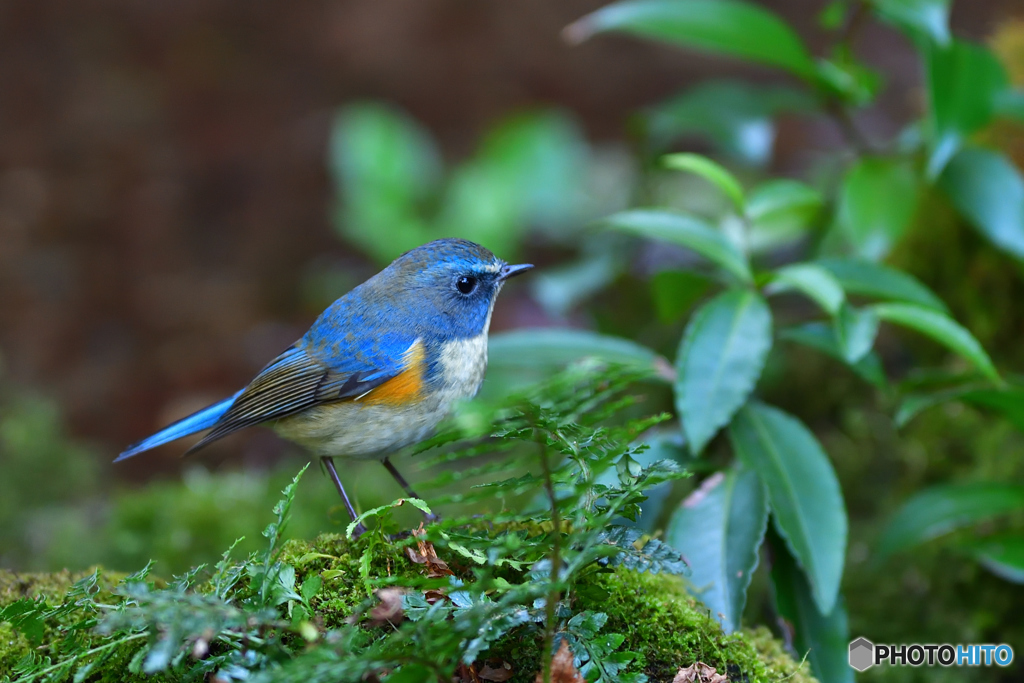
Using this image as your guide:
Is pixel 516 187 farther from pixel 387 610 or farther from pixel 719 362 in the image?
pixel 387 610

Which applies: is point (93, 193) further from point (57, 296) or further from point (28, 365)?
point (28, 365)

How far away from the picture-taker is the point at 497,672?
2129 mm

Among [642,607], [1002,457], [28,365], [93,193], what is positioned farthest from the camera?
[93,193]

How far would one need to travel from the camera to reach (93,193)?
7734 millimetres

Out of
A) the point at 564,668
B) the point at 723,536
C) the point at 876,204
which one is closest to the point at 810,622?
the point at 723,536

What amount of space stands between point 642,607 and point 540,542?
0.54 meters

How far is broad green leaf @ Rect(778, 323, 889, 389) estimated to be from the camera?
3.47 m

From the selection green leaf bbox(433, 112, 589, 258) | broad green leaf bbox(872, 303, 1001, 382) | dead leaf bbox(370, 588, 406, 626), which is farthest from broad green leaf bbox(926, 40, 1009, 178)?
dead leaf bbox(370, 588, 406, 626)

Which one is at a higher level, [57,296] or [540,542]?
[540,542]

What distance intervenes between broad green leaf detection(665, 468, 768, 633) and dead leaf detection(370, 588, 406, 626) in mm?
1144

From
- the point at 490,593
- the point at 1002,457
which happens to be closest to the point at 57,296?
the point at 490,593

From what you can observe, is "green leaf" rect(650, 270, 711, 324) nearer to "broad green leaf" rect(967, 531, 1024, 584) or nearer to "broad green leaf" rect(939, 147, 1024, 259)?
"broad green leaf" rect(939, 147, 1024, 259)

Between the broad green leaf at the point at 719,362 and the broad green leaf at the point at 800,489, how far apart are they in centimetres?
23

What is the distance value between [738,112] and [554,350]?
2050 millimetres
